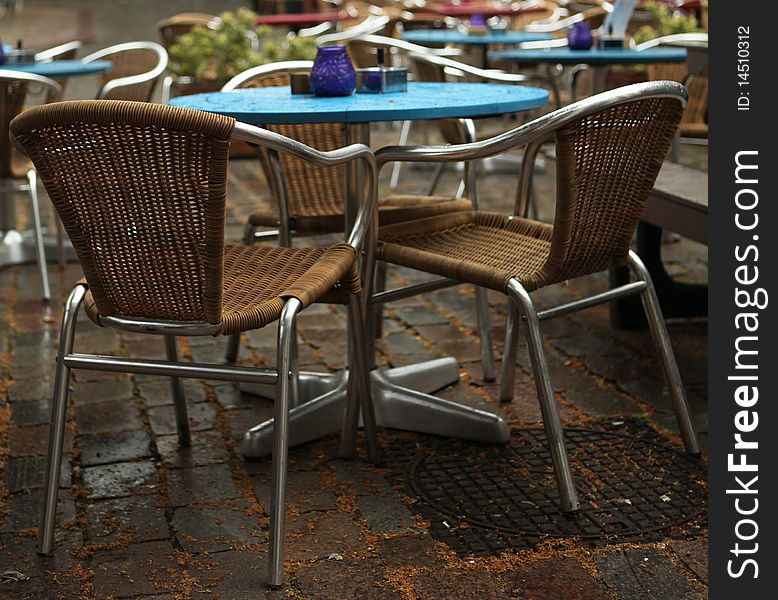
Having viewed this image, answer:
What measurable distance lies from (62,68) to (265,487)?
2.87m

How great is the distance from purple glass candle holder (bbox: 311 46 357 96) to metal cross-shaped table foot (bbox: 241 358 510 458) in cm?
76

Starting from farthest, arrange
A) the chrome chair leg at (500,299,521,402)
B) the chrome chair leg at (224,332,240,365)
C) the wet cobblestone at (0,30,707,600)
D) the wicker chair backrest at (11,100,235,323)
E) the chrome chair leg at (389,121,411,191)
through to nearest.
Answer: the chrome chair leg at (389,121,411,191)
the chrome chair leg at (224,332,240,365)
the chrome chair leg at (500,299,521,402)
the wet cobblestone at (0,30,707,600)
the wicker chair backrest at (11,100,235,323)

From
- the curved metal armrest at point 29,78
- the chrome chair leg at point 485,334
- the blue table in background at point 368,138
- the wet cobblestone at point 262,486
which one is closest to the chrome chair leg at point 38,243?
the wet cobblestone at point 262,486

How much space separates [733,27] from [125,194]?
1.15 m

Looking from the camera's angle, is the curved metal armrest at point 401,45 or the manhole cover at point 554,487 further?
the curved metal armrest at point 401,45

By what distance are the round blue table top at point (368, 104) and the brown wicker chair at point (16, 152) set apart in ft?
4.30

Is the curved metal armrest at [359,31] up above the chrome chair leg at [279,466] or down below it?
above

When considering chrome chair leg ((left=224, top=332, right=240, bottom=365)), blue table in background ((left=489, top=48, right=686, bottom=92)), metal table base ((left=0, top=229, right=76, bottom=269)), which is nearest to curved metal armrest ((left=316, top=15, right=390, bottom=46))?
blue table in background ((left=489, top=48, right=686, bottom=92))

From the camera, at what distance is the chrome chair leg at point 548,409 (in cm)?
258

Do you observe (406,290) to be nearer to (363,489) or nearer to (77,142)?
(363,489)

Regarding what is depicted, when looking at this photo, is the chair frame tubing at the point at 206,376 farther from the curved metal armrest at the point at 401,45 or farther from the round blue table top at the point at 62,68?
the round blue table top at the point at 62,68

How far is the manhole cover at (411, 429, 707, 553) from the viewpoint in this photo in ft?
8.38

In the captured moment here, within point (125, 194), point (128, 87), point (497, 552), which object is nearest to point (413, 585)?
point (497, 552)

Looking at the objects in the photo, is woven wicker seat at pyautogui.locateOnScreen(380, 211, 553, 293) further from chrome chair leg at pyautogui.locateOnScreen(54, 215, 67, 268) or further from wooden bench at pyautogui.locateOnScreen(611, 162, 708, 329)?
chrome chair leg at pyautogui.locateOnScreen(54, 215, 67, 268)
